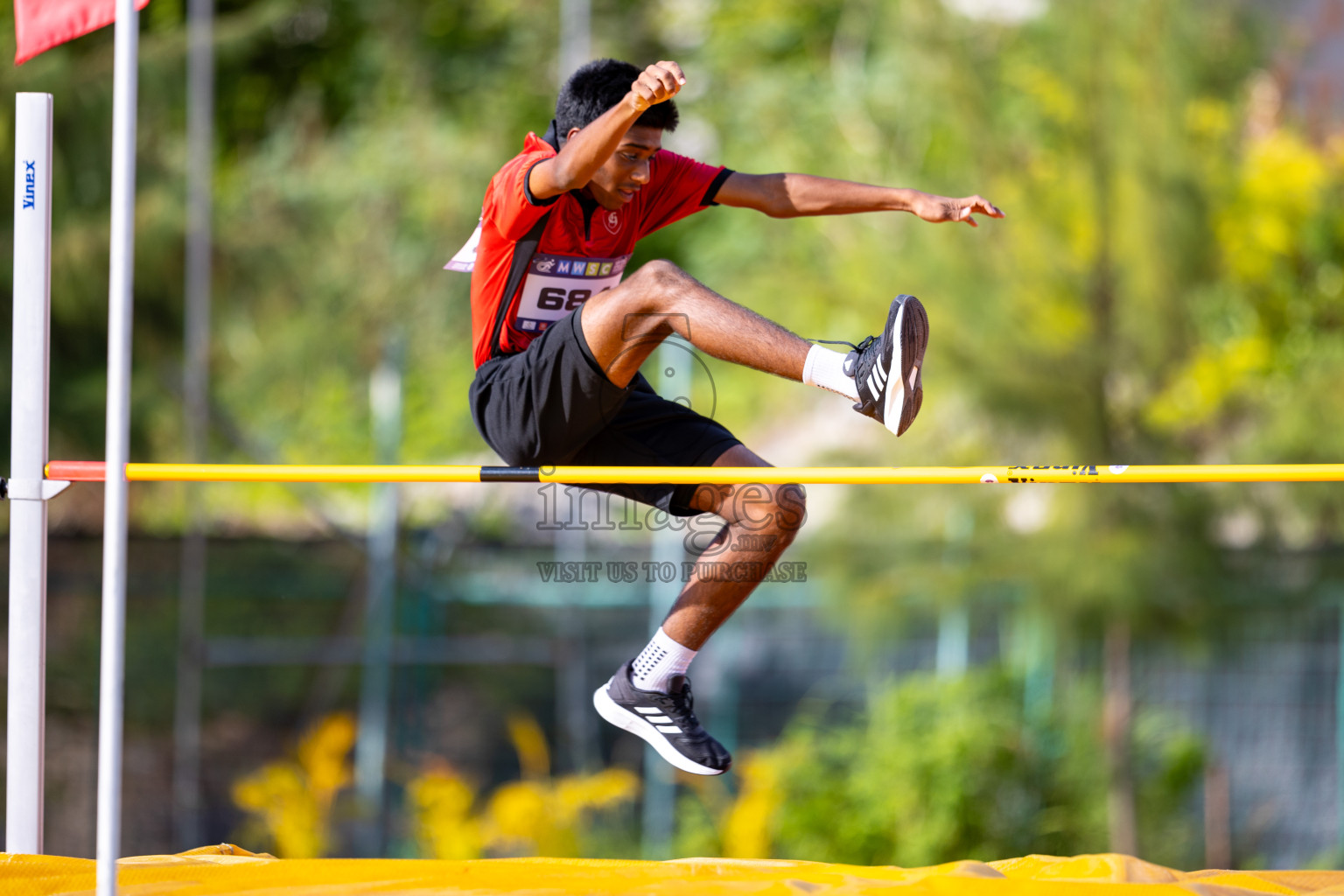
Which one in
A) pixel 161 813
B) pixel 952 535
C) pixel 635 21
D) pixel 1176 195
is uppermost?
pixel 635 21

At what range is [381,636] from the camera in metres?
7.18

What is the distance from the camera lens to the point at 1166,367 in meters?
6.09

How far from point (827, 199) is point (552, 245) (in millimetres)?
850

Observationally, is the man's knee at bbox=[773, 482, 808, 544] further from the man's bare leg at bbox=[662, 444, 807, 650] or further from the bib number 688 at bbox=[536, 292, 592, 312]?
the bib number 688 at bbox=[536, 292, 592, 312]

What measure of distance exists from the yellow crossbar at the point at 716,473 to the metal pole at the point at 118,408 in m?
0.17

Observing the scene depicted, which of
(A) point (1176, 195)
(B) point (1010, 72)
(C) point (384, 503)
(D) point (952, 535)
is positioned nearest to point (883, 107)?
(B) point (1010, 72)

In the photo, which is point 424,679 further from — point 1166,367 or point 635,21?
point 635,21

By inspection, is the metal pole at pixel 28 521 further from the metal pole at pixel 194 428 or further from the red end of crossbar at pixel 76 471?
the metal pole at pixel 194 428

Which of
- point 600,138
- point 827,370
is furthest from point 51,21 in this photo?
point 827,370

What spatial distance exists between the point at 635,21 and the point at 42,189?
1332 cm

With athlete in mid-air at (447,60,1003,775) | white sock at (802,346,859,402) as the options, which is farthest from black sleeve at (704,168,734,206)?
white sock at (802,346,859,402)

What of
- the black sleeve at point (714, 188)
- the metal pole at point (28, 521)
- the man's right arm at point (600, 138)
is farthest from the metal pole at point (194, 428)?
the man's right arm at point (600, 138)

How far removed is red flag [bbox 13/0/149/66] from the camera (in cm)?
349

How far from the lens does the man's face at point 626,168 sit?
3.37m
